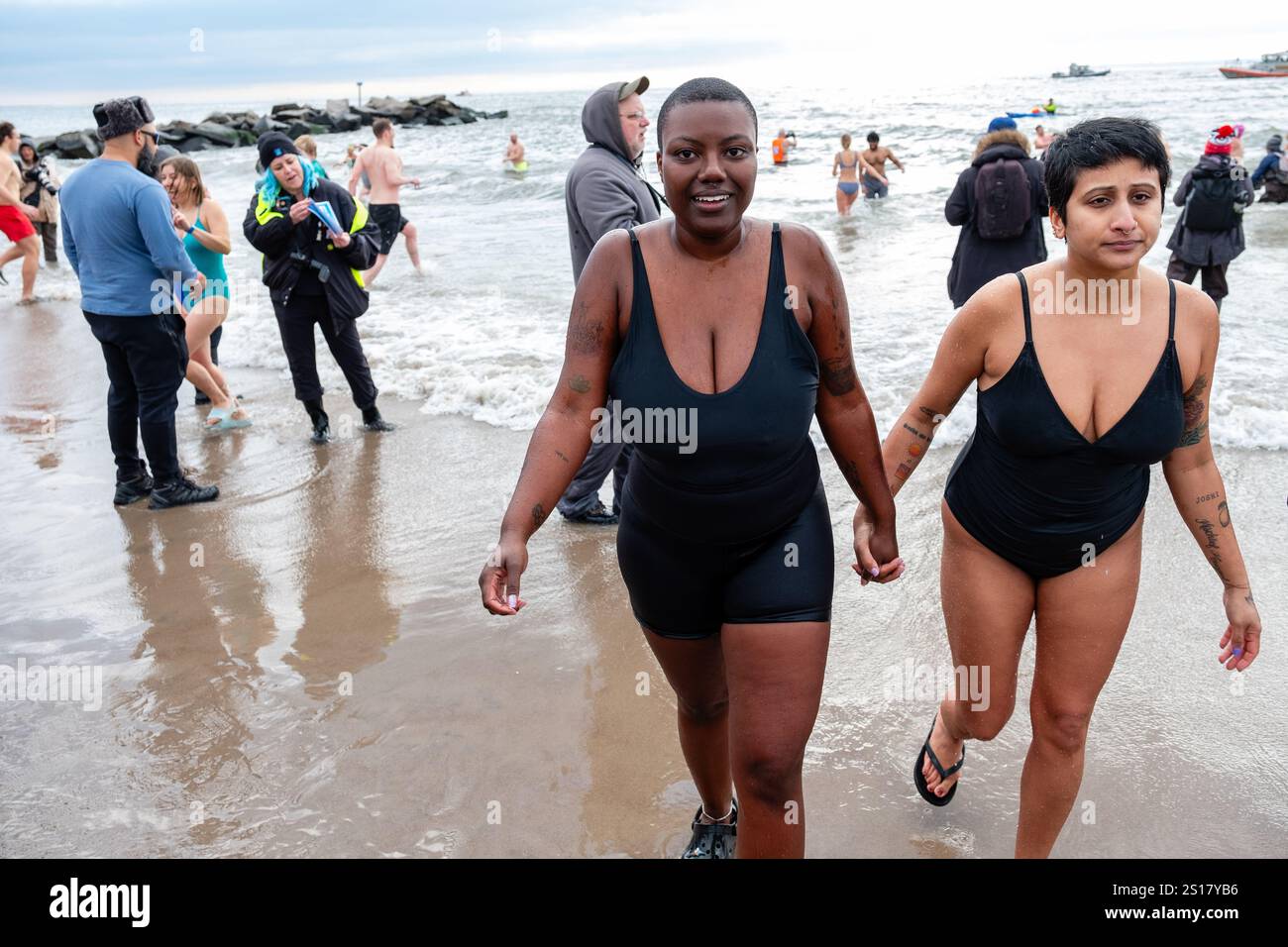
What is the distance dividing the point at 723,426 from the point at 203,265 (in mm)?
6111

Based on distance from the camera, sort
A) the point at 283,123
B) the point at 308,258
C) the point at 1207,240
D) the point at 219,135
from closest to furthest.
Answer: the point at 308,258 < the point at 1207,240 < the point at 219,135 < the point at 283,123

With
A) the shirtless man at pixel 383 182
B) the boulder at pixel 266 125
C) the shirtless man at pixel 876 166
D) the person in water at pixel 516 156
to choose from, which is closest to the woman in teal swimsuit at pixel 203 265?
the shirtless man at pixel 383 182

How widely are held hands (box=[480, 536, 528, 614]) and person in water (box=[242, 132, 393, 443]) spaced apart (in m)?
4.76

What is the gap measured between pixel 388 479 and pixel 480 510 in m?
0.84

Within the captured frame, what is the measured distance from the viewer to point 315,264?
666cm

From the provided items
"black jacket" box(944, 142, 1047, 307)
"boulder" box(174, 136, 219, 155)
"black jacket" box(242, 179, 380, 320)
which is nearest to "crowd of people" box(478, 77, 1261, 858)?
"black jacket" box(944, 142, 1047, 307)

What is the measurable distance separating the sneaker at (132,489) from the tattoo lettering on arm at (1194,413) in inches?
219

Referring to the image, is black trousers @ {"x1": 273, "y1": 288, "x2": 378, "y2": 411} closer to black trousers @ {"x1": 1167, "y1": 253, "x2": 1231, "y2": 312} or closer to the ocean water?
the ocean water

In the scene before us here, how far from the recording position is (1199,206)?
27.3ft

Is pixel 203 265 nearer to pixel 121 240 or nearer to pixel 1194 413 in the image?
pixel 121 240

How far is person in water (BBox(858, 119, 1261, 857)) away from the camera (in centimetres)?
249

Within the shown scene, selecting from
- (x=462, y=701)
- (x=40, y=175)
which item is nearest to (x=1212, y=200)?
(x=462, y=701)

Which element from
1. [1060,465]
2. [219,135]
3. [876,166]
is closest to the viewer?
[1060,465]
